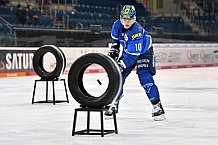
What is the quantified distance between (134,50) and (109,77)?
4.24 feet

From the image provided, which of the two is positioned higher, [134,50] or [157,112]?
[134,50]

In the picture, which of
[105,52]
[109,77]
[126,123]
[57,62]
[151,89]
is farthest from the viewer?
[105,52]

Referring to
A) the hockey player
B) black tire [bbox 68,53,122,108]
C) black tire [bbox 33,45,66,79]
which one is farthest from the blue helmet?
black tire [bbox 33,45,66,79]

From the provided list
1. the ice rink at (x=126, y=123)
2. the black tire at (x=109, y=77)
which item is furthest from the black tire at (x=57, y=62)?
the black tire at (x=109, y=77)

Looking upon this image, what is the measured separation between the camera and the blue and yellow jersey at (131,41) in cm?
746

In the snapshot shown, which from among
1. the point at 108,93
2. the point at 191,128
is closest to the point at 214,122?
the point at 191,128

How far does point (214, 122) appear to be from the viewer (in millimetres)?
7789

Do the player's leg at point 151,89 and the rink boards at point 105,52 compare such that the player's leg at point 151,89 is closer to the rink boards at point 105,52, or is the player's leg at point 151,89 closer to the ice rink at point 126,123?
the ice rink at point 126,123

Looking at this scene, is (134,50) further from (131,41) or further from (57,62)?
(57,62)

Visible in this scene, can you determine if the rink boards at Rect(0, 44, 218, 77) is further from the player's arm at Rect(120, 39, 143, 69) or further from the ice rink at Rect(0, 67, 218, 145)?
the player's arm at Rect(120, 39, 143, 69)

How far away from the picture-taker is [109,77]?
6270 mm

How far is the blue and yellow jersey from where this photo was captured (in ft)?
24.5

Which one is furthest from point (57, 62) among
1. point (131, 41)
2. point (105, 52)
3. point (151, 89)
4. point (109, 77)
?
point (105, 52)

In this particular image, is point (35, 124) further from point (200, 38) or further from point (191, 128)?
point (200, 38)
